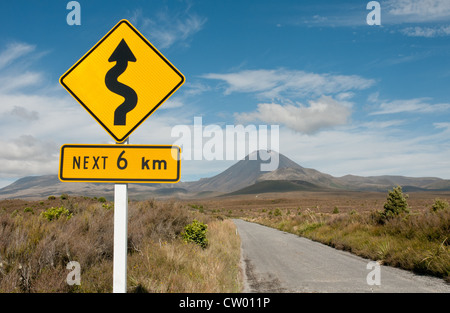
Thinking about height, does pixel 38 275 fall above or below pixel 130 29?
below

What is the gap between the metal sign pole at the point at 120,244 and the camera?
2867mm

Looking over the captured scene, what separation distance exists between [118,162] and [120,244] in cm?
87

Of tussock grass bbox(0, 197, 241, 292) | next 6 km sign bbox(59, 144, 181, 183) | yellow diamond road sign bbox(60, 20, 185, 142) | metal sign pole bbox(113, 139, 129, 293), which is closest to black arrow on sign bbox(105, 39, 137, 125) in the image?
yellow diamond road sign bbox(60, 20, 185, 142)

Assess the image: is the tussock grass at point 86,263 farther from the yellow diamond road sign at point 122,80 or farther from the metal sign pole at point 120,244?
the yellow diamond road sign at point 122,80

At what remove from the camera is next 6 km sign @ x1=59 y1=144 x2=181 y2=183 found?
306 cm

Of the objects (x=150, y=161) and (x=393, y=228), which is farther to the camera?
(x=393, y=228)

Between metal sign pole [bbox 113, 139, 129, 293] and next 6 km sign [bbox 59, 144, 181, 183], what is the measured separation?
0.81ft

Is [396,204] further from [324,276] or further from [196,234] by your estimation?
[196,234]

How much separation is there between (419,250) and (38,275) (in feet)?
32.4

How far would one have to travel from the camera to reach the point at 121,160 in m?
3.10

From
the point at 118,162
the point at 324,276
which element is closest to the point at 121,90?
the point at 118,162

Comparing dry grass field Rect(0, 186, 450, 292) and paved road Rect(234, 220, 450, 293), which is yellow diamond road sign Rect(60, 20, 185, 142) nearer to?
dry grass field Rect(0, 186, 450, 292)
